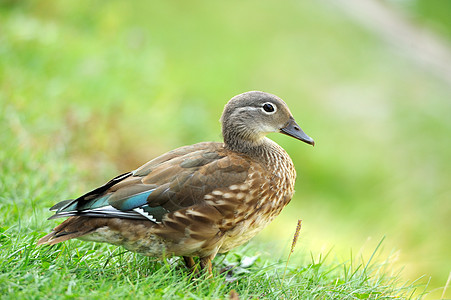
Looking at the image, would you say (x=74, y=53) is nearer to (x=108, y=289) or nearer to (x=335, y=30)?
(x=108, y=289)

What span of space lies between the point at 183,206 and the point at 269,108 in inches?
45.2

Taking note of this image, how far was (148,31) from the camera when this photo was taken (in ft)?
44.4

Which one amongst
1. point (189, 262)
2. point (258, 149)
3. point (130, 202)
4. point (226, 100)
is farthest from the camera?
point (226, 100)

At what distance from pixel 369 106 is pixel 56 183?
31.2 ft

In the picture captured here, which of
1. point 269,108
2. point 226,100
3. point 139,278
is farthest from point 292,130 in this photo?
point 226,100

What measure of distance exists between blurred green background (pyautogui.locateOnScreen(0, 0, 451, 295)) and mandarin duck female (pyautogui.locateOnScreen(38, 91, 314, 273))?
2.42ft

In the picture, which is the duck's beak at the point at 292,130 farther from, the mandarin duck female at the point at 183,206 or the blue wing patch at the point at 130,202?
the blue wing patch at the point at 130,202

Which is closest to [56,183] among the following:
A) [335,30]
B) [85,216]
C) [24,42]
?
[85,216]

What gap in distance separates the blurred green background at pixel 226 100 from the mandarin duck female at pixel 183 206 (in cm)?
74

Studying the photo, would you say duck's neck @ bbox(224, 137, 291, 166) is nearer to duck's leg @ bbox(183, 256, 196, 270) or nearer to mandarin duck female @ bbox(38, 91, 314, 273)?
mandarin duck female @ bbox(38, 91, 314, 273)

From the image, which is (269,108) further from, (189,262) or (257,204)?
(189,262)

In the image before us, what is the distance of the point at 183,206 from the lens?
3.75m

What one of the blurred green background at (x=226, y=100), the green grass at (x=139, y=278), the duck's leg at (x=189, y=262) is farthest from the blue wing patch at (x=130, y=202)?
the blurred green background at (x=226, y=100)

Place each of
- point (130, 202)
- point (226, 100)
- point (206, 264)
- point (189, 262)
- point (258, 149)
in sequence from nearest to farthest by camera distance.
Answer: point (130, 202)
point (206, 264)
point (189, 262)
point (258, 149)
point (226, 100)
